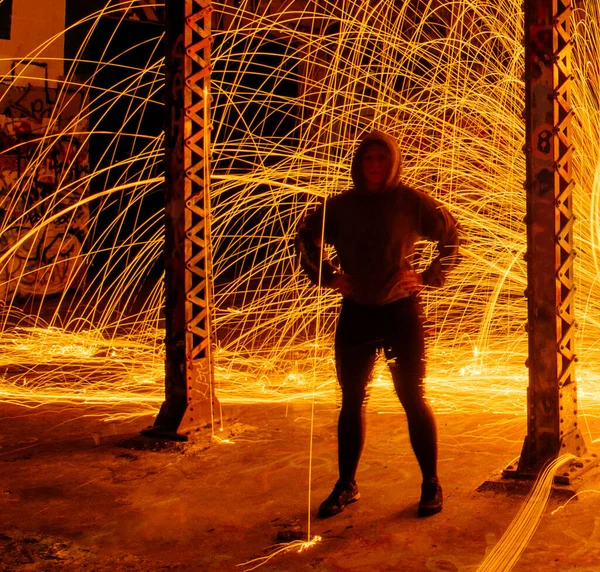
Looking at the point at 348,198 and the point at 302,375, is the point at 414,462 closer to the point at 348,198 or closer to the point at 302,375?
the point at 348,198

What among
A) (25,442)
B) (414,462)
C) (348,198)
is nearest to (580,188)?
(414,462)

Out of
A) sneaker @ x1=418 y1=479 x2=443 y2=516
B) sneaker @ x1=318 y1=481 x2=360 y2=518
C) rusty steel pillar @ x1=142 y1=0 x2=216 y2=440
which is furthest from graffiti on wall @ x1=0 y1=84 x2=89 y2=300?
sneaker @ x1=418 y1=479 x2=443 y2=516

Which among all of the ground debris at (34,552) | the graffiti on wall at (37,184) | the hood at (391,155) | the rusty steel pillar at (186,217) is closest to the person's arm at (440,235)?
the hood at (391,155)

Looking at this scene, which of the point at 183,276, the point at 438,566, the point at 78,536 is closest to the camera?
the point at 438,566

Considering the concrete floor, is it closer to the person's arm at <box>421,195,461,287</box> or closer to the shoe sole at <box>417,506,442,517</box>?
the shoe sole at <box>417,506,442,517</box>

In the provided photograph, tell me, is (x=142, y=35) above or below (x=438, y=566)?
above

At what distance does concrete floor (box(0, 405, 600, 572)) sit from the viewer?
13.5 ft

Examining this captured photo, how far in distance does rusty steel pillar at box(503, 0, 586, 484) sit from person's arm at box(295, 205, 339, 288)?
3.74ft

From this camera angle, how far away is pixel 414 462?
5547 millimetres

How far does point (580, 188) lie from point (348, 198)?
499 cm

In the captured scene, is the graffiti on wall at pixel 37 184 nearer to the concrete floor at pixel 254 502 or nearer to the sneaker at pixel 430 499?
the concrete floor at pixel 254 502

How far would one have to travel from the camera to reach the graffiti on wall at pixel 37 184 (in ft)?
44.6

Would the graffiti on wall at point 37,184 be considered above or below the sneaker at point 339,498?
above

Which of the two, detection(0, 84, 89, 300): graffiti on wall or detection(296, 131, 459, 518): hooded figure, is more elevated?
detection(0, 84, 89, 300): graffiti on wall
